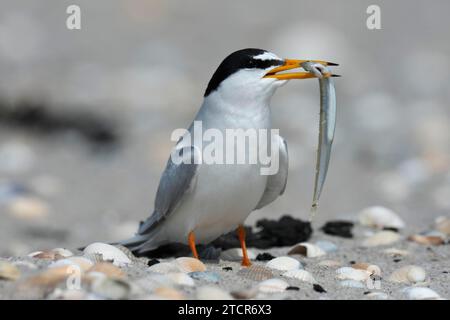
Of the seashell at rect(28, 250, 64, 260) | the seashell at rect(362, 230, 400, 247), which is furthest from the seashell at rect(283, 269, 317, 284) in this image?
the seashell at rect(362, 230, 400, 247)

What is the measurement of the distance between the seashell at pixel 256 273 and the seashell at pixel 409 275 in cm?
63

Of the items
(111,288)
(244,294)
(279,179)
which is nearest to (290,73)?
(279,179)

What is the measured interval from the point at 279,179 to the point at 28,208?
2397mm

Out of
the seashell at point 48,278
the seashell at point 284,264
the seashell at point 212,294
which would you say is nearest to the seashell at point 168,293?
the seashell at point 212,294

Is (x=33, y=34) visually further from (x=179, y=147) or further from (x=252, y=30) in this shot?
(x=179, y=147)

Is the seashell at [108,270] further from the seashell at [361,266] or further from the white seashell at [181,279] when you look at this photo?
the seashell at [361,266]

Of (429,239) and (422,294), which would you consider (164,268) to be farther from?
(429,239)

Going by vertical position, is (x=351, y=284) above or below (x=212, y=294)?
below

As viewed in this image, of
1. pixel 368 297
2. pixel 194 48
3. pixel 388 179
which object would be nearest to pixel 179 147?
pixel 368 297

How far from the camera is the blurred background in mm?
6273

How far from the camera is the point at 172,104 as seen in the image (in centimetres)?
777

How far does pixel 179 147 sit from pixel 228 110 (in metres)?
0.33

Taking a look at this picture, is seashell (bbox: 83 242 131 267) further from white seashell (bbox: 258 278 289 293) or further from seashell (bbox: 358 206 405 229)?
seashell (bbox: 358 206 405 229)

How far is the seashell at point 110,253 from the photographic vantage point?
12.8 feet
